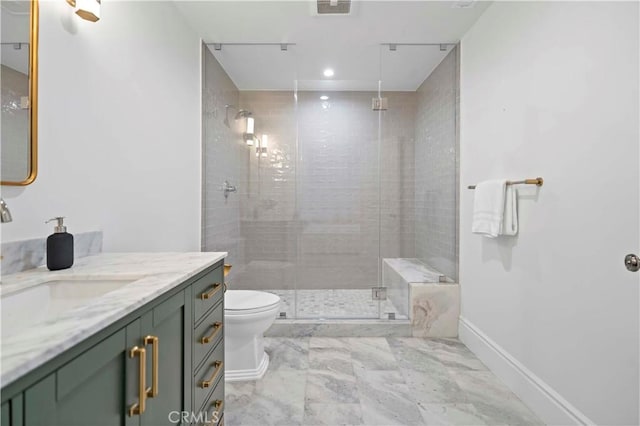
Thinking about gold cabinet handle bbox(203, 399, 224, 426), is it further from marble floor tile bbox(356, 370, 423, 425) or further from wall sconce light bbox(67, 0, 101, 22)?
wall sconce light bbox(67, 0, 101, 22)

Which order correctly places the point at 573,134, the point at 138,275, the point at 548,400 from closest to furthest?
the point at 138,275 → the point at 573,134 → the point at 548,400

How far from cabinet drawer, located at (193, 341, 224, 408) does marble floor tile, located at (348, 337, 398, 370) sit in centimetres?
111

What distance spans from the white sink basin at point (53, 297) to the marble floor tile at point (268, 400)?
103 centimetres

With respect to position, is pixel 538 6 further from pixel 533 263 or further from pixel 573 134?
pixel 533 263

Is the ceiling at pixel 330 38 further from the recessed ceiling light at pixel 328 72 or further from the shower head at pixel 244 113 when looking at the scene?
the shower head at pixel 244 113

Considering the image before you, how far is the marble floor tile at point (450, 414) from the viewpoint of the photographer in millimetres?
1627

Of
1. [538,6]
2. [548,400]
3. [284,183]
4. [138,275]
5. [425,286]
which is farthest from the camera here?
[284,183]

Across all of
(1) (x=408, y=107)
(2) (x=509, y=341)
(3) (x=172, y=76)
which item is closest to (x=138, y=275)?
(3) (x=172, y=76)

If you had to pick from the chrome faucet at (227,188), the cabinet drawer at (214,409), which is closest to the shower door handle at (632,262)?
the cabinet drawer at (214,409)

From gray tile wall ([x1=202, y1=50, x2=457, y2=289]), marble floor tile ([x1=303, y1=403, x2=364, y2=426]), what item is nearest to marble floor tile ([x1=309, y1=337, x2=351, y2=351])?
gray tile wall ([x1=202, y1=50, x2=457, y2=289])

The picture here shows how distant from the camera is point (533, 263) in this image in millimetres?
1765

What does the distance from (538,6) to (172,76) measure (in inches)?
87.0

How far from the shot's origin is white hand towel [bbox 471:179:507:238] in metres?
1.94

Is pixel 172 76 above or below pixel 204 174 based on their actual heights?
above
